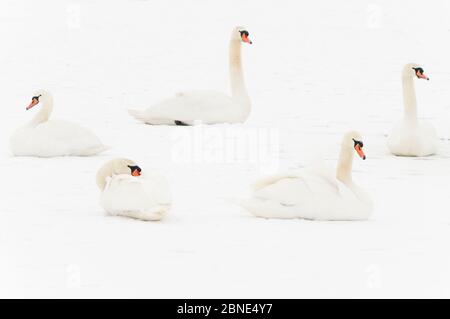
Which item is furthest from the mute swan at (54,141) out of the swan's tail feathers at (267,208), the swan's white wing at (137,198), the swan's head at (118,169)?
the swan's tail feathers at (267,208)

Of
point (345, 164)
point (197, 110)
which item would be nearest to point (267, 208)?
point (345, 164)

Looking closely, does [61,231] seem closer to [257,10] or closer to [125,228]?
[125,228]

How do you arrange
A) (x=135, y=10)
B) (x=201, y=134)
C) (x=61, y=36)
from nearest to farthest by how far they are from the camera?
(x=201, y=134) → (x=61, y=36) → (x=135, y=10)

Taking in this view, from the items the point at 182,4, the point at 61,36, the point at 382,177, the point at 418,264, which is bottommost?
the point at 418,264

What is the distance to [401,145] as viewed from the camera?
11.6 metres

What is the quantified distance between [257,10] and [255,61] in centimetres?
378

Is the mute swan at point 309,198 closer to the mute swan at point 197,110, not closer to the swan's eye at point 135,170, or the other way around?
the swan's eye at point 135,170

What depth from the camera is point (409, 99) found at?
11.9 metres

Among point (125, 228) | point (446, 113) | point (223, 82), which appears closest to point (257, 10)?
point (223, 82)

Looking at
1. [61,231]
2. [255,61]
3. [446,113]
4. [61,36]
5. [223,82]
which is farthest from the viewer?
[61,36]

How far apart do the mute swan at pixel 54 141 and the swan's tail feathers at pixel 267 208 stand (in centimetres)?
306

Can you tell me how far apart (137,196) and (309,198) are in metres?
1.06

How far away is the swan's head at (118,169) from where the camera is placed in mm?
8508

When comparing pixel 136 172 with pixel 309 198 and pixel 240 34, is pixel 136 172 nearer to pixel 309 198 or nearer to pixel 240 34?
pixel 309 198
